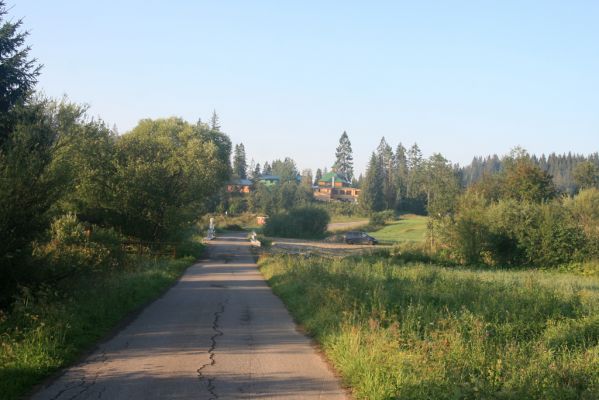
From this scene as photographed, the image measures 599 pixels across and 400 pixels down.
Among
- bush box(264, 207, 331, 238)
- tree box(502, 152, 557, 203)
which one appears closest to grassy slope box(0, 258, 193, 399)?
tree box(502, 152, 557, 203)

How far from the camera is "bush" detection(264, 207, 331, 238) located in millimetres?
82688

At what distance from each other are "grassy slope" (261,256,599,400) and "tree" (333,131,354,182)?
157427mm

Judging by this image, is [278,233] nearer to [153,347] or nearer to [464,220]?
[464,220]

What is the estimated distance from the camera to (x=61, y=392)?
25.0 ft

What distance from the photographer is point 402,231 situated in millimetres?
90312

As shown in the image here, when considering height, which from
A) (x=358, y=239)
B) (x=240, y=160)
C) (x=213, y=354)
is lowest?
(x=358, y=239)

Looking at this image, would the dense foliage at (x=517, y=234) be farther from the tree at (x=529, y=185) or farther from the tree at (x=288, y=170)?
the tree at (x=288, y=170)

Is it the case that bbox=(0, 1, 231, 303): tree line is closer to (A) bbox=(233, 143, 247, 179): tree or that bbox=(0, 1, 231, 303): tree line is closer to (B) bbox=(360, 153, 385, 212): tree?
(B) bbox=(360, 153, 385, 212): tree

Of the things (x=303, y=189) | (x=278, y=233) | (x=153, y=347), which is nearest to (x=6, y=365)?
(x=153, y=347)

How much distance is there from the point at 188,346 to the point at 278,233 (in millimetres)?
72944

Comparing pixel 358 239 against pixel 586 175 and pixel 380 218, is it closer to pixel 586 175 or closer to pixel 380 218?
pixel 380 218

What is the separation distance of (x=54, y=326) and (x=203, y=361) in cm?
300

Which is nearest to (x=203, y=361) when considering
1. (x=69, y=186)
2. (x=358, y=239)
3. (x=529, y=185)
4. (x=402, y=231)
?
(x=69, y=186)

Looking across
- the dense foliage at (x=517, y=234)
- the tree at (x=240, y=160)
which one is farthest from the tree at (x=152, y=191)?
the tree at (x=240, y=160)
